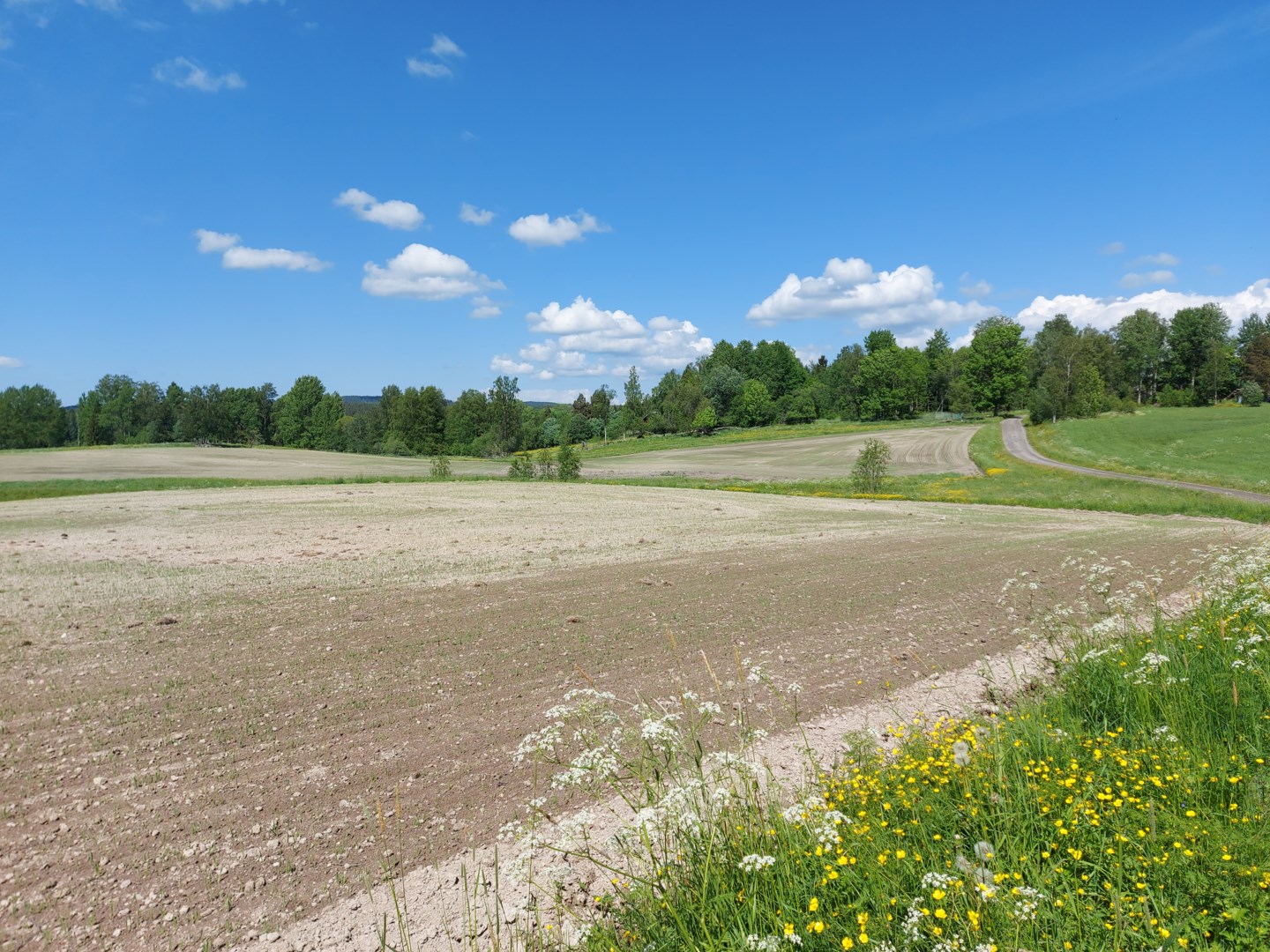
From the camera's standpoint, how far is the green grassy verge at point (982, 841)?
3.20 meters

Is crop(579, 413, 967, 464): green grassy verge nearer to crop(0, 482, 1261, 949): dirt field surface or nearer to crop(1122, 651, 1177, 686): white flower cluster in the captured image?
crop(0, 482, 1261, 949): dirt field surface

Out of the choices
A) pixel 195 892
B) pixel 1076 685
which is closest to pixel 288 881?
pixel 195 892

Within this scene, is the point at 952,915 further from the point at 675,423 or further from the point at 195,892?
the point at 675,423

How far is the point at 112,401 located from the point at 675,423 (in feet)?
369

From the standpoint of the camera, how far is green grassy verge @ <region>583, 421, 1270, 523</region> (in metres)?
26.8

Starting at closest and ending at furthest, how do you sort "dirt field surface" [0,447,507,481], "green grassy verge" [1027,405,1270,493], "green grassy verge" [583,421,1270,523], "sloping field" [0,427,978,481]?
1. "green grassy verge" [583,421,1270,523]
2. "green grassy verge" [1027,405,1270,493]
3. "dirt field surface" [0,447,507,481]
4. "sloping field" [0,427,978,481]

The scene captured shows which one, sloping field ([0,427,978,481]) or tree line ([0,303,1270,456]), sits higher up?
tree line ([0,303,1270,456])

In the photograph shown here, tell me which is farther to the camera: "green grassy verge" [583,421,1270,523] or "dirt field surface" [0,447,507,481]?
"dirt field surface" [0,447,507,481]

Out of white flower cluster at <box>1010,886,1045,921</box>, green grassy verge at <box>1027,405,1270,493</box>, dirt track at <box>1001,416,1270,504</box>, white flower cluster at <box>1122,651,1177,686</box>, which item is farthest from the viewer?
green grassy verge at <box>1027,405,1270,493</box>

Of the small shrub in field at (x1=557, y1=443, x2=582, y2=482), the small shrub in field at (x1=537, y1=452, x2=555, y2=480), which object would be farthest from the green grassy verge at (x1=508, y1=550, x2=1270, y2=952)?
the small shrub in field at (x1=537, y1=452, x2=555, y2=480)

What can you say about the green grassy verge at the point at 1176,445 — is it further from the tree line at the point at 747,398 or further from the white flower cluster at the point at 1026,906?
the white flower cluster at the point at 1026,906

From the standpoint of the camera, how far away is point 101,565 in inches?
583

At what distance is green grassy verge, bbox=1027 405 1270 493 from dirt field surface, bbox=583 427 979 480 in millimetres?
8878

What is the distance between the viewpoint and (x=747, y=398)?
127750 mm
